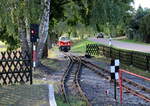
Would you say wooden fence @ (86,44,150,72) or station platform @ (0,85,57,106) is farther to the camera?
wooden fence @ (86,44,150,72)

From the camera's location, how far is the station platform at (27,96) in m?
8.57

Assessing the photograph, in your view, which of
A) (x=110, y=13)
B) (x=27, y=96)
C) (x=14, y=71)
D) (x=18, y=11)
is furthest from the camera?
(x=110, y=13)

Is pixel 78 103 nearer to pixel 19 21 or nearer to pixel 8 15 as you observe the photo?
pixel 8 15

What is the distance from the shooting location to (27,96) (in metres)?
9.54

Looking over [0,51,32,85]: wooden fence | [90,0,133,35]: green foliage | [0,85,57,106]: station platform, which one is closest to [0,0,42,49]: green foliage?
[90,0,133,35]: green foliage

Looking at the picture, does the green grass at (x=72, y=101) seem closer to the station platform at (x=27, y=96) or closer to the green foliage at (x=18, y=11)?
the station platform at (x=27, y=96)

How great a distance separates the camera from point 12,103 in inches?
338

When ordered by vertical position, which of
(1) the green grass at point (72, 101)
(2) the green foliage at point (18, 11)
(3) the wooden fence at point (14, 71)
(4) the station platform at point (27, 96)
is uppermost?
(2) the green foliage at point (18, 11)

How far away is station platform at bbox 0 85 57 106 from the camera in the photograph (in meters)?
8.57

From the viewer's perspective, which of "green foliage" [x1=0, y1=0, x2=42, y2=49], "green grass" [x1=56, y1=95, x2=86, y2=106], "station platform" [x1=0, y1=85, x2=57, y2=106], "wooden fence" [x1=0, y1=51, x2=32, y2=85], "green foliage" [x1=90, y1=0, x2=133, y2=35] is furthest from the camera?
"green foliage" [x1=90, y1=0, x2=133, y2=35]

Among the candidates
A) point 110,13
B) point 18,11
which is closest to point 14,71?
point 18,11

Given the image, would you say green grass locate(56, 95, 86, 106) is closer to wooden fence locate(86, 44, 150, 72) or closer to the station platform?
the station platform

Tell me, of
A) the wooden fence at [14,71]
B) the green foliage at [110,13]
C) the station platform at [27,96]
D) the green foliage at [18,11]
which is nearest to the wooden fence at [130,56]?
the green foliage at [110,13]

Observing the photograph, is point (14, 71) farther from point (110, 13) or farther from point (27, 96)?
point (110, 13)
